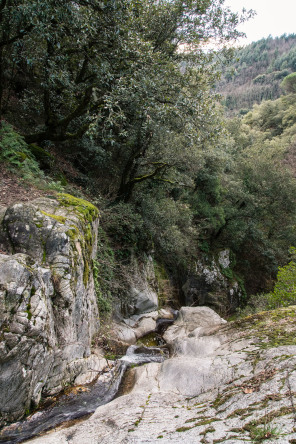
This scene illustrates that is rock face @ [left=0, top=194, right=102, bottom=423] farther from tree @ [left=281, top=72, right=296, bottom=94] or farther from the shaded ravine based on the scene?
tree @ [left=281, top=72, right=296, bottom=94]

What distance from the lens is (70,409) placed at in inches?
193

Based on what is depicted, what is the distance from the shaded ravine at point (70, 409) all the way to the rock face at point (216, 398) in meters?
0.40

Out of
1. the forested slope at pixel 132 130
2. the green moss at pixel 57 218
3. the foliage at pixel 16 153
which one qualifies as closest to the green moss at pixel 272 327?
the forested slope at pixel 132 130

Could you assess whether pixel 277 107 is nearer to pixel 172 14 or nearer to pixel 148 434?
pixel 172 14

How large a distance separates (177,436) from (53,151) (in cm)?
1238

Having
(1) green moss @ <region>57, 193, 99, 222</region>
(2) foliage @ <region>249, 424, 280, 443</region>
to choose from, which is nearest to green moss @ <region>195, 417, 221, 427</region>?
(2) foliage @ <region>249, 424, 280, 443</region>

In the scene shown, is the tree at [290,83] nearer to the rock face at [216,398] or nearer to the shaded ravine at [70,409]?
the rock face at [216,398]

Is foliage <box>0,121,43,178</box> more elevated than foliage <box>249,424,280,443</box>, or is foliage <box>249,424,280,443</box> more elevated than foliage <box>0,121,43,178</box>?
foliage <box>0,121,43,178</box>

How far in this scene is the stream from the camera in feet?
13.6

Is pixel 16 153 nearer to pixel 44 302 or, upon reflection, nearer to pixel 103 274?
pixel 103 274

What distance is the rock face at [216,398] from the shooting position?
8.86ft

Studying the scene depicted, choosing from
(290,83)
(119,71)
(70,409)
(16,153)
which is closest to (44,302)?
(70,409)

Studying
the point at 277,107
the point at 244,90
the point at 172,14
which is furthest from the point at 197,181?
the point at 244,90

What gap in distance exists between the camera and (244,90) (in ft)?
318
